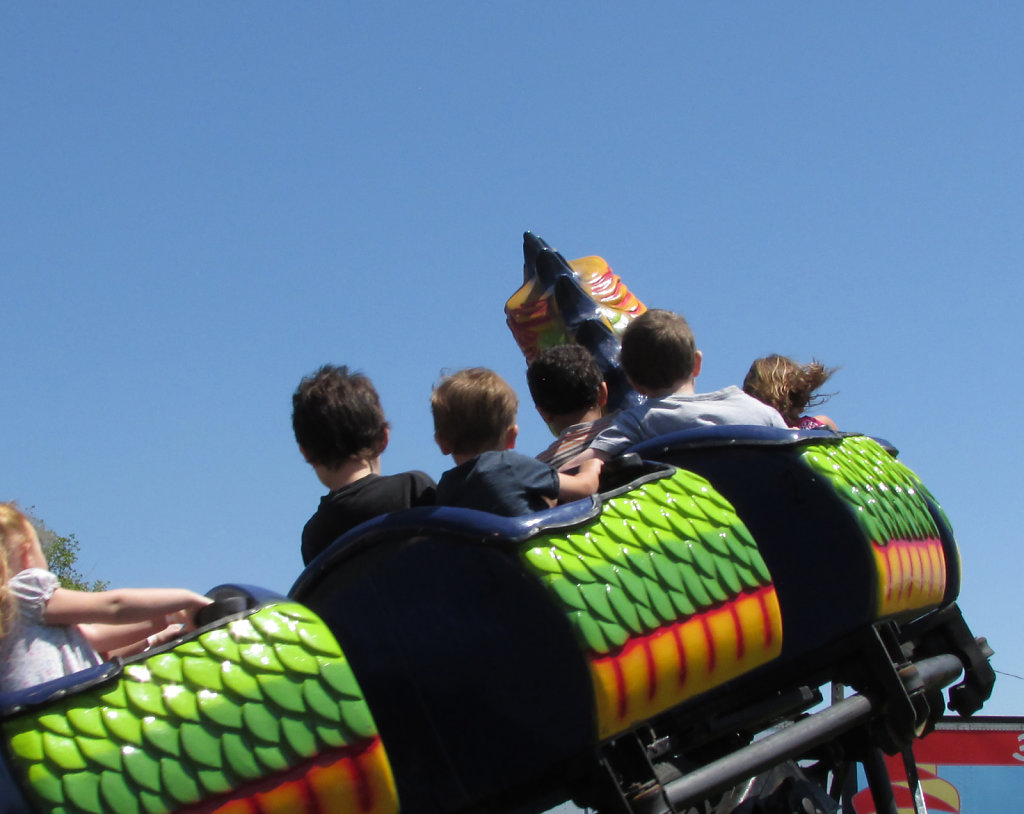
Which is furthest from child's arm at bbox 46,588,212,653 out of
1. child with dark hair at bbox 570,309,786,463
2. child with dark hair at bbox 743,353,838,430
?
child with dark hair at bbox 743,353,838,430

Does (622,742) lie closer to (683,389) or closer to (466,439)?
(466,439)

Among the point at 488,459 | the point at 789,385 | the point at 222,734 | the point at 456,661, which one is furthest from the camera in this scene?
the point at 789,385

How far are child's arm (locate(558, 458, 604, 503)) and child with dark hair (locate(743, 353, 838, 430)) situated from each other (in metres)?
1.02

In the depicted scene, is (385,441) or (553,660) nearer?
(553,660)

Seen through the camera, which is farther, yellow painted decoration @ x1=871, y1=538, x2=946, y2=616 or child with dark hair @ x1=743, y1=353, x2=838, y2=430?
child with dark hair @ x1=743, y1=353, x2=838, y2=430

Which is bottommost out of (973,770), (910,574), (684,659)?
(973,770)

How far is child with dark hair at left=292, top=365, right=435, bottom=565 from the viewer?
227 cm

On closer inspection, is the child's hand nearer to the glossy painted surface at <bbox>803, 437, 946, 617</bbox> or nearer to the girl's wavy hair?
the girl's wavy hair

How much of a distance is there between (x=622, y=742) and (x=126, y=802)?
0.94 meters

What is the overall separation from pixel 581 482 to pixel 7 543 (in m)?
1.06

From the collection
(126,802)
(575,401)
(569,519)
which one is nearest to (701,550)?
(569,519)

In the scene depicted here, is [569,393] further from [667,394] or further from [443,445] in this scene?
[443,445]

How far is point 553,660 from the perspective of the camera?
75.7 inches

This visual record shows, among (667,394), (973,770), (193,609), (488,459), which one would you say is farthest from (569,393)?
(973,770)
